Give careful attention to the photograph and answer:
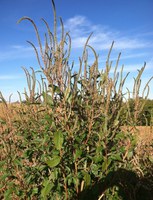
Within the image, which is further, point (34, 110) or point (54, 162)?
point (34, 110)

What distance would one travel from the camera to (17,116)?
9.30 ft

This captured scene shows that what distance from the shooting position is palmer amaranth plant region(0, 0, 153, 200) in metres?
2.03

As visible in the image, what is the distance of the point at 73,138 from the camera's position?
2.06 metres

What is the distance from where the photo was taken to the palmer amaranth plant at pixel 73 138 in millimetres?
2029

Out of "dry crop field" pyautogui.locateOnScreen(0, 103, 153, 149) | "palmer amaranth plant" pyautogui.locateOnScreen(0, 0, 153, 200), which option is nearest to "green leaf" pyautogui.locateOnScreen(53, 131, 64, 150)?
"palmer amaranth plant" pyautogui.locateOnScreen(0, 0, 153, 200)

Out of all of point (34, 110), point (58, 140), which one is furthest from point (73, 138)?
point (34, 110)

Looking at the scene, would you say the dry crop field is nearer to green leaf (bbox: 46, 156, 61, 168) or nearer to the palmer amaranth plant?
the palmer amaranth plant

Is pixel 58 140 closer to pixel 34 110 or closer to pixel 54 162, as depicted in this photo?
pixel 54 162

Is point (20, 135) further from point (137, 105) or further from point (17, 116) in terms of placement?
point (137, 105)

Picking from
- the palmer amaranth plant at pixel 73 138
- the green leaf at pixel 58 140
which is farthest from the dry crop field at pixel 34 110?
the green leaf at pixel 58 140

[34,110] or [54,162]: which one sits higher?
[34,110]

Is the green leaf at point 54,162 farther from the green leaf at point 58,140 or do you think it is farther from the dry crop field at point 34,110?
the dry crop field at point 34,110

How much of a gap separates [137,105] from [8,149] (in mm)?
1399

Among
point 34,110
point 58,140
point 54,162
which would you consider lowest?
point 54,162
